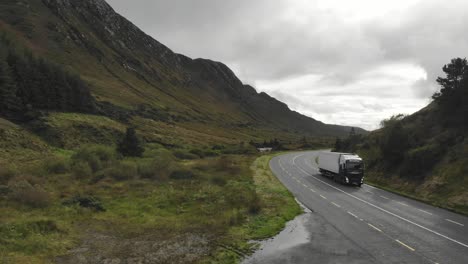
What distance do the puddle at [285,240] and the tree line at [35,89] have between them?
57959 millimetres

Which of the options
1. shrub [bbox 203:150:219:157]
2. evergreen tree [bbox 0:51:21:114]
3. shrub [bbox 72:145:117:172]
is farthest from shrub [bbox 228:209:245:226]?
shrub [bbox 203:150:219:157]

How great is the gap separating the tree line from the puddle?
57959 millimetres

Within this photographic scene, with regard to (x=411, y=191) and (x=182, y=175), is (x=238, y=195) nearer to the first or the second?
(x=182, y=175)

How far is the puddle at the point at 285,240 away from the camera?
17.4 meters

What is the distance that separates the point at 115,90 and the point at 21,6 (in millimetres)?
69140

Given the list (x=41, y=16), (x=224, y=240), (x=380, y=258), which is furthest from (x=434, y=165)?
(x=41, y=16)

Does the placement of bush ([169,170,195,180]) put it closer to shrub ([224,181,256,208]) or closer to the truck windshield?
shrub ([224,181,256,208])

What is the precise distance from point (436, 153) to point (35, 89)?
69190 millimetres

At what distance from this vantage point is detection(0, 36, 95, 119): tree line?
62781 millimetres

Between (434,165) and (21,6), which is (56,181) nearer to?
(434,165)

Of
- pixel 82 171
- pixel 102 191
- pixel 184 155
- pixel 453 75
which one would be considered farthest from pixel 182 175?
pixel 453 75

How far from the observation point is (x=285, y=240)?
19.9 m

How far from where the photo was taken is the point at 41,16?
163m

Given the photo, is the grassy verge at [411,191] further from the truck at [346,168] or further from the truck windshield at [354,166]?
the truck windshield at [354,166]
